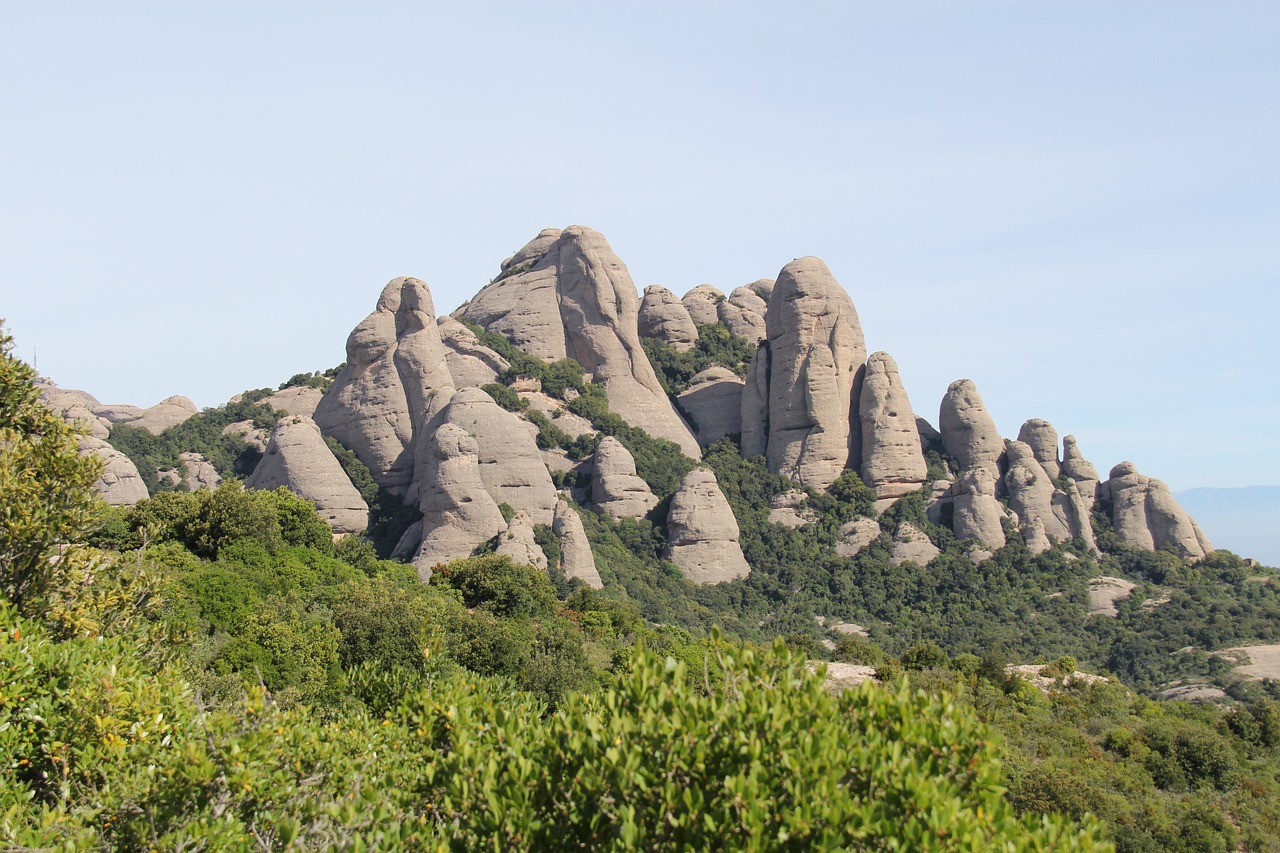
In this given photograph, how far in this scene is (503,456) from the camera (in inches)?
1914

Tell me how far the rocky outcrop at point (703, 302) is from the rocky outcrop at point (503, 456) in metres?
30.9

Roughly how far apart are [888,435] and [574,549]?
2092cm

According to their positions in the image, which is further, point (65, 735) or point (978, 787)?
point (65, 735)

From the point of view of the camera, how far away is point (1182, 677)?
136 ft

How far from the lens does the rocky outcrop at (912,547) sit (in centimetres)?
5456

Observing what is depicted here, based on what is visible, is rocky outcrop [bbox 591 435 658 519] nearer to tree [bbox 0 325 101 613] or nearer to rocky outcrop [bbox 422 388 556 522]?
rocky outcrop [bbox 422 388 556 522]

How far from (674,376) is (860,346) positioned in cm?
1449

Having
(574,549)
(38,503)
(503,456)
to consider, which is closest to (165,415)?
(503,456)

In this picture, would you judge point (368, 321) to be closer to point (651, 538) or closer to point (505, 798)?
point (651, 538)

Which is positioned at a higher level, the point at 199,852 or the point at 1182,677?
the point at 199,852

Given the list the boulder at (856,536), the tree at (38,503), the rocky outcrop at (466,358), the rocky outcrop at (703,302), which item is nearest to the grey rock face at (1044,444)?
the boulder at (856,536)

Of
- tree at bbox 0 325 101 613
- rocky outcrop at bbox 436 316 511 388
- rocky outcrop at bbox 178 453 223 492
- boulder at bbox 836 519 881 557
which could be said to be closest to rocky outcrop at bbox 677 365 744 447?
boulder at bbox 836 519 881 557

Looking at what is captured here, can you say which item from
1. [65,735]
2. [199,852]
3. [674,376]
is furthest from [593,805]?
[674,376]

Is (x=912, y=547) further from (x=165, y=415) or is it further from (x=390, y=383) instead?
(x=165, y=415)
